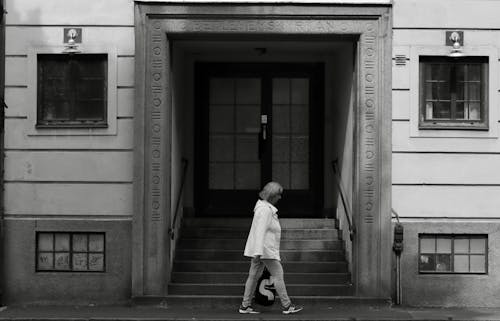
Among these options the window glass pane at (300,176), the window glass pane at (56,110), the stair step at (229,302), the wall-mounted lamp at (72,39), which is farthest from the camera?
the window glass pane at (300,176)

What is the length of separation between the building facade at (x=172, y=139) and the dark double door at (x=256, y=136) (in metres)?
1.74

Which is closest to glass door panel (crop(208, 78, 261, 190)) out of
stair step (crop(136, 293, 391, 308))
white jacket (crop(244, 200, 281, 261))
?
stair step (crop(136, 293, 391, 308))

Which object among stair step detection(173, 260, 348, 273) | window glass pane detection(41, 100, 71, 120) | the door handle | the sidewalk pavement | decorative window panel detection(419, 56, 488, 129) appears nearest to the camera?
the sidewalk pavement

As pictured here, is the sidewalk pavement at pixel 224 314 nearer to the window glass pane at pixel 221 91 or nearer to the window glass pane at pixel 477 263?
the window glass pane at pixel 477 263

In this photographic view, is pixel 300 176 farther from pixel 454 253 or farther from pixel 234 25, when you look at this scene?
pixel 234 25

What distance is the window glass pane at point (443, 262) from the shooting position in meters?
14.2

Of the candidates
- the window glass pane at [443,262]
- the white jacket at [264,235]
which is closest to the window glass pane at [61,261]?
the white jacket at [264,235]

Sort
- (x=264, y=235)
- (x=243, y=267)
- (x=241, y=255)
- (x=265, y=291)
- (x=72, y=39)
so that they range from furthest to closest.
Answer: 1. (x=241, y=255)
2. (x=243, y=267)
3. (x=72, y=39)
4. (x=265, y=291)
5. (x=264, y=235)

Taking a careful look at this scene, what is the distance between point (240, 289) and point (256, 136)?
3168mm

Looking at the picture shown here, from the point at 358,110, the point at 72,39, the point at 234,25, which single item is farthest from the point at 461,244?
the point at 72,39

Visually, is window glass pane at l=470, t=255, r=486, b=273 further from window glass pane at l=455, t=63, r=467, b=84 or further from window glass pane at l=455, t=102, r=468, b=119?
window glass pane at l=455, t=63, r=467, b=84

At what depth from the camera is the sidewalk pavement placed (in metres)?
12.9

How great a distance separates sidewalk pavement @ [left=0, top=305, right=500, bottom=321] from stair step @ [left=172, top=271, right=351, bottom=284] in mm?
682

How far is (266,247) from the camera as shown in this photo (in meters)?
12.9
